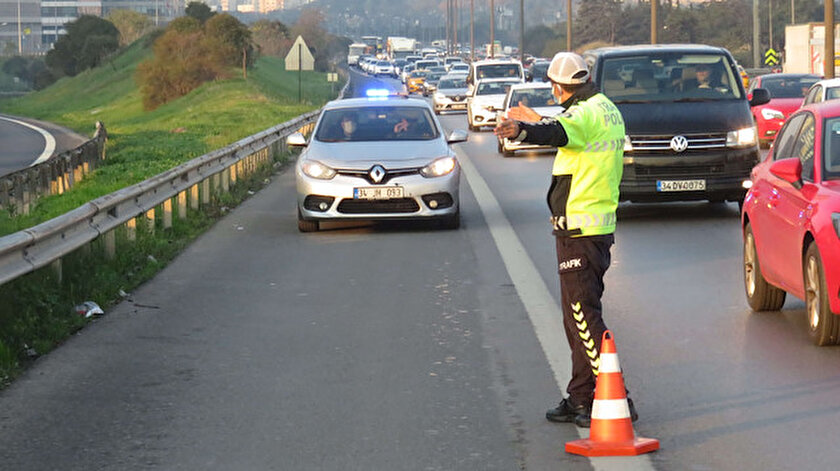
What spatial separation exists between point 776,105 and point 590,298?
89.8 ft

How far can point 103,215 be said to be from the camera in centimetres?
1363

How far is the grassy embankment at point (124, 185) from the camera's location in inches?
425

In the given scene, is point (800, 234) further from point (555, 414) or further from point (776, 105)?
point (776, 105)

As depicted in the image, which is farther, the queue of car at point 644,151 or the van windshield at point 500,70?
the van windshield at point 500,70

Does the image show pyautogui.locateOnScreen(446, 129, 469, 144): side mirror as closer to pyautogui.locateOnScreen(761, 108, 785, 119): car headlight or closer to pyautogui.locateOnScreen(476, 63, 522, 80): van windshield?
pyautogui.locateOnScreen(761, 108, 785, 119): car headlight

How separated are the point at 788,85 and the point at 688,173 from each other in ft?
62.2

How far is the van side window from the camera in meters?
10.9

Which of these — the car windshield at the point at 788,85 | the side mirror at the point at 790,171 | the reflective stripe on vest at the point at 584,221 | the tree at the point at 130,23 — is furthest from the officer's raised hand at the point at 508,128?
the tree at the point at 130,23

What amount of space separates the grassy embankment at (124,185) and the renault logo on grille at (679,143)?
5254 millimetres

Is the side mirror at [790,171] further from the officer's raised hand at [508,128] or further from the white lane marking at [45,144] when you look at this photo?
the white lane marking at [45,144]

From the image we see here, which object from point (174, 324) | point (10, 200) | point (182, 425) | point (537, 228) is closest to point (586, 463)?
point (182, 425)

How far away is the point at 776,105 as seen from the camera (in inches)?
1340

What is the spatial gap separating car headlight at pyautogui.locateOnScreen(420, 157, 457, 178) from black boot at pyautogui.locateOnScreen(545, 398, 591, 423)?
32.0 ft

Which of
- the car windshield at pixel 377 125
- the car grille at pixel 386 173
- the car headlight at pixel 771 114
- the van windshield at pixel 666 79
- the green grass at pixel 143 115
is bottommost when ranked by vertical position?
the green grass at pixel 143 115
